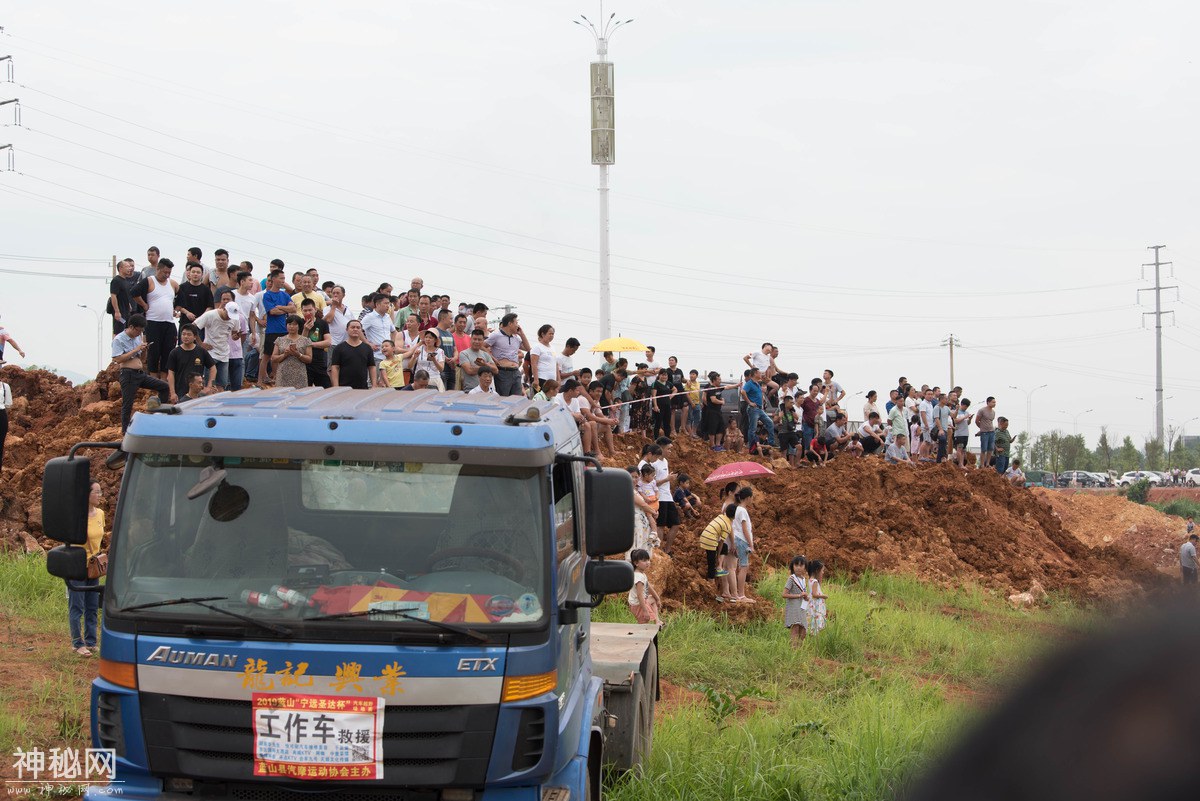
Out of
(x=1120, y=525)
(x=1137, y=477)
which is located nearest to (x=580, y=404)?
(x=1120, y=525)

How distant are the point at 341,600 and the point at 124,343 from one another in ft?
39.8

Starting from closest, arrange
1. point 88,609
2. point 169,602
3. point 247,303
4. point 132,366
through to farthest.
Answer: point 169,602 → point 88,609 → point 132,366 → point 247,303

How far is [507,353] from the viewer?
57.8ft

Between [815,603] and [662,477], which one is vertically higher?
[662,477]

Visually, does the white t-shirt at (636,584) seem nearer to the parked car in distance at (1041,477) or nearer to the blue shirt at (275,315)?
the blue shirt at (275,315)

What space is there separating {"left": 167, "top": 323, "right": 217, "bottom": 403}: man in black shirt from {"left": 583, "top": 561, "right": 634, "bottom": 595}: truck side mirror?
10520 mm

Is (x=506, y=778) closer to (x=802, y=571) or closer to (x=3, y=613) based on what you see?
(x=3, y=613)

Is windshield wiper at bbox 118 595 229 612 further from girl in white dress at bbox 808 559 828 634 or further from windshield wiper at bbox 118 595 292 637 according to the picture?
girl in white dress at bbox 808 559 828 634

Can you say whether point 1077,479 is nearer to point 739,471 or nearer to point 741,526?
point 739,471

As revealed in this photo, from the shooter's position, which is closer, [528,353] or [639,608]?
[639,608]

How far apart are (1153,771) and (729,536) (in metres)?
16.4

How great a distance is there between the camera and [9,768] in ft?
27.5

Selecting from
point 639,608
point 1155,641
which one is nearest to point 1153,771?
point 1155,641

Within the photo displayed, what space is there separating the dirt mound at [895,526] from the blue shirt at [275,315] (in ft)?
22.0
